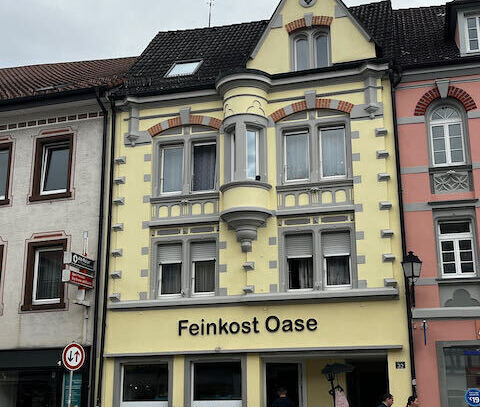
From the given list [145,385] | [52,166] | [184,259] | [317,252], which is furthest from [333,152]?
[52,166]

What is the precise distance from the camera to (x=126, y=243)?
69.0 feet

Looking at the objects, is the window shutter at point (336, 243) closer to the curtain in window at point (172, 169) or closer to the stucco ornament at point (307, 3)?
the curtain in window at point (172, 169)

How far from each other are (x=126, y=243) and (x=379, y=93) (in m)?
8.14

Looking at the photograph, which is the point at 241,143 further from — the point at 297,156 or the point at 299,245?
the point at 299,245

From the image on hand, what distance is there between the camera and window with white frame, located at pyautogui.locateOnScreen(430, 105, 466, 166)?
19.6 m

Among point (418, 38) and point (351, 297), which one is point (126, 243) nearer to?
point (351, 297)

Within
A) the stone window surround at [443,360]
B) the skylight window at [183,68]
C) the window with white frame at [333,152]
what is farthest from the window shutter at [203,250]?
the stone window surround at [443,360]

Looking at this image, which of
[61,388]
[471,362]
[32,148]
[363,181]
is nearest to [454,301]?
[471,362]

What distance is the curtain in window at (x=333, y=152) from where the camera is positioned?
2027 cm

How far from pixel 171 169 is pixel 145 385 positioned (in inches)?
242

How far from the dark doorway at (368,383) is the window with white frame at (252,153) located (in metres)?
6.15

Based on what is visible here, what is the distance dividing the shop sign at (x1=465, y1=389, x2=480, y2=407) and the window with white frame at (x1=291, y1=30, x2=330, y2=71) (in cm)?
971

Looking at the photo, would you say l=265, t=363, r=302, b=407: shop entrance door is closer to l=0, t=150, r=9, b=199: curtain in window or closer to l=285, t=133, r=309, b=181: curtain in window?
l=285, t=133, r=309, b=181: curtain in window

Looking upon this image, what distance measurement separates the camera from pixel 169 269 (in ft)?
68.4
